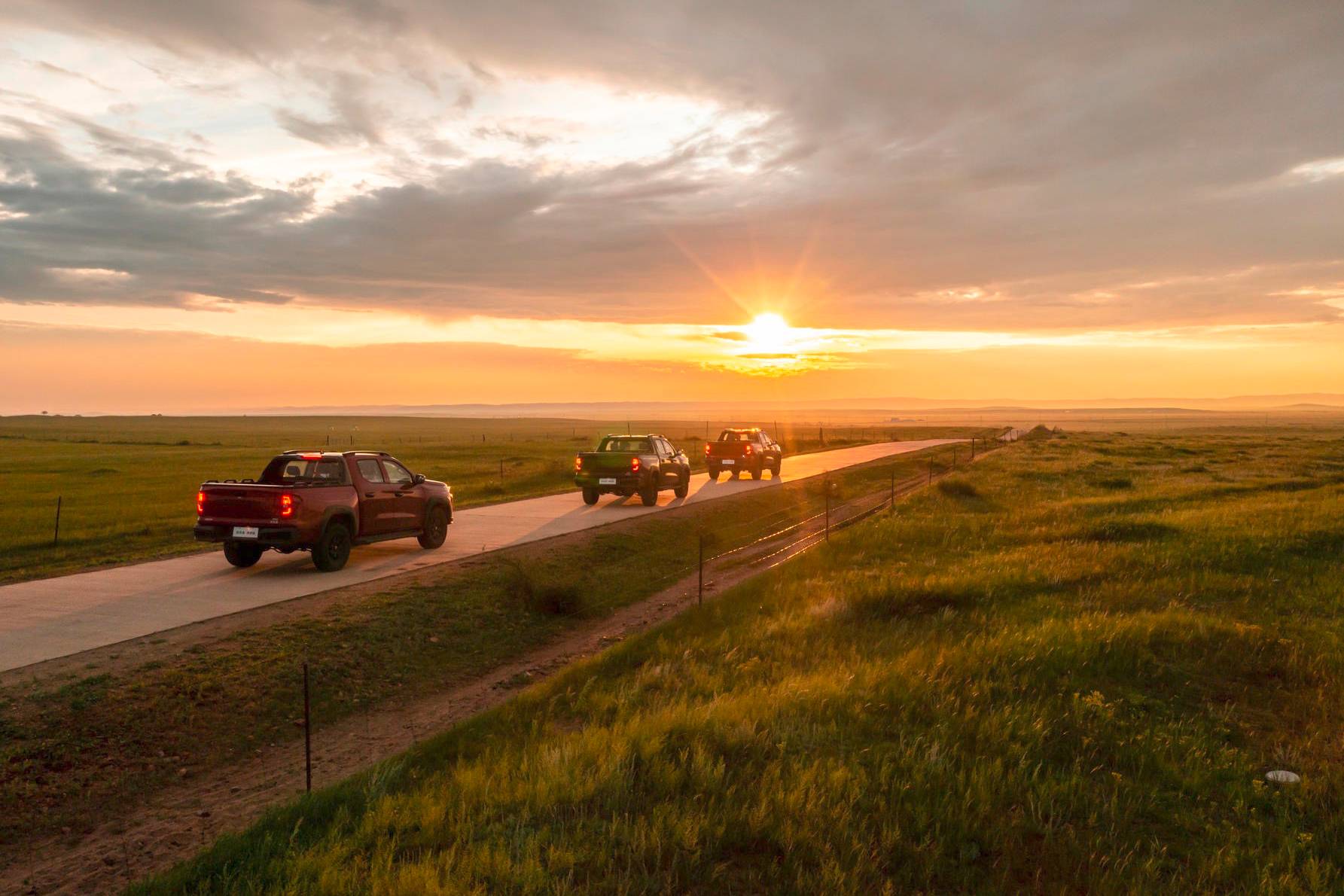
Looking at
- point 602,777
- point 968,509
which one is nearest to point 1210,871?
point 602,777

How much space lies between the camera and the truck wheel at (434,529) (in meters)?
17.2

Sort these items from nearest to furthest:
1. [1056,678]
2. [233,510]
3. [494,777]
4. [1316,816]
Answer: [1316,816], [494,777], [1056,678], [233,510]

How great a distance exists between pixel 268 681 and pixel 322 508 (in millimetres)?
5413

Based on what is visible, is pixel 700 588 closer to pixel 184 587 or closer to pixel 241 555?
pixel 184 587

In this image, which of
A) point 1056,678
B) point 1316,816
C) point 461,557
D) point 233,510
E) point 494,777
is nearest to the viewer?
point 1316,816

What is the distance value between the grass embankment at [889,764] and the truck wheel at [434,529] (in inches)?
273

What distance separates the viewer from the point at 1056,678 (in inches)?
340

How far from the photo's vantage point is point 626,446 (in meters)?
26.6

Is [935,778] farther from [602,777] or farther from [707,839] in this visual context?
[602,777]

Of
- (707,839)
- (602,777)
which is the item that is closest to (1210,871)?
(707,839)

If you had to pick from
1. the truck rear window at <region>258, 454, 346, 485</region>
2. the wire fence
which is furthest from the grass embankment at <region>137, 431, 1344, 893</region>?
the truck rear window at <region>258, 454, 346, 485</region>

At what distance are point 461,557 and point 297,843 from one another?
415 inches

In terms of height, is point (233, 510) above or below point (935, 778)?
above

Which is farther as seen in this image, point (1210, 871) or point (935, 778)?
point (935, 778)
